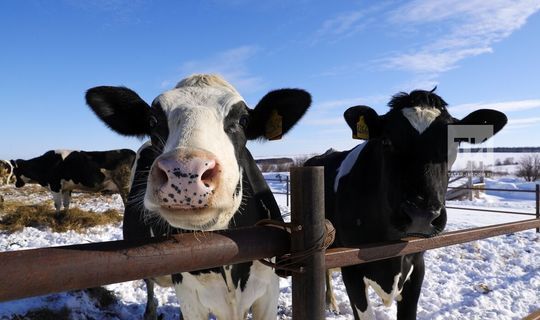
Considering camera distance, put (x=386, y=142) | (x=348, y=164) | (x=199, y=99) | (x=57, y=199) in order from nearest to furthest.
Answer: (x=199, y=99) < (x=386, y=142) < (x=348, y=164) < (x=57, y=199)

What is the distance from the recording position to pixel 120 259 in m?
1.03

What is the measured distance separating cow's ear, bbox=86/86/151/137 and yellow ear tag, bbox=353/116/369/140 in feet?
5.44

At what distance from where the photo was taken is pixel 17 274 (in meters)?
0.88

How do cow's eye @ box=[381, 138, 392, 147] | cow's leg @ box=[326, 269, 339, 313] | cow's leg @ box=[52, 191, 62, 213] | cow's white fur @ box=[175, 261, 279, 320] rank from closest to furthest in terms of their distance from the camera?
1. cow's white fur @ box=[175, 261, 279, 320]
2. cow's eye @ box=[381, 138, 392, 147]
3. cow's leg @ box=[326, 269, 339, 313]
4. cow's leg @ box=[52, 191, 62, 213]

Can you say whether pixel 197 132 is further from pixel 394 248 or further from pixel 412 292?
pixel 412 292

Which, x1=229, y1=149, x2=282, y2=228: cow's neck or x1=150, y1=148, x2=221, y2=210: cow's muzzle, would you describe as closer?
x1=150, y1=148, x2=221, y2=210: cow's muzzle

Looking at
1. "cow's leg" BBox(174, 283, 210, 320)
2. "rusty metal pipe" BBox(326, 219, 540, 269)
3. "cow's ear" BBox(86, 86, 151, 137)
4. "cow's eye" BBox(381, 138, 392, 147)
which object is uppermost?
"cow's ear" BBox(86, 86, 151, 137)

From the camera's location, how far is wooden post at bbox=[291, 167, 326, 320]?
53.5 inches

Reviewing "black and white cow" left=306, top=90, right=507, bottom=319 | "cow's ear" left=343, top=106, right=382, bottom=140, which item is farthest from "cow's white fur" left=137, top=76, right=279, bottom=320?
"cow's ear" left=343, top=106, right=382, bottom=140

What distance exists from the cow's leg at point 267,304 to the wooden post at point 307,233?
1.33 m

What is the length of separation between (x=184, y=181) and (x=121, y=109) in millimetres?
1441

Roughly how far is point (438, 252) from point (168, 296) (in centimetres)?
476

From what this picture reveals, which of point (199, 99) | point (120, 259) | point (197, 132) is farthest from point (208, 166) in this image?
point (199, 99)

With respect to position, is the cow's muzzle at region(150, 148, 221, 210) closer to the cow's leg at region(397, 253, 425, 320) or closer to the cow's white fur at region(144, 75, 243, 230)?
the cow's white fur at region(144, 75, 243, 230)
